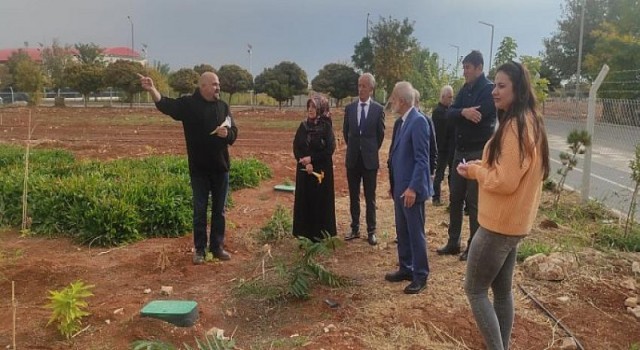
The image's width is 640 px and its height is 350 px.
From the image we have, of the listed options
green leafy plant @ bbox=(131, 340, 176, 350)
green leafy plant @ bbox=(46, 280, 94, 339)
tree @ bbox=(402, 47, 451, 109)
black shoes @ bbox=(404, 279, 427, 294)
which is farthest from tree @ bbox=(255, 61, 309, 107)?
green leafy plant @ bbox=(131, 340, 176, 350)

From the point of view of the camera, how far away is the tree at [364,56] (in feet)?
137

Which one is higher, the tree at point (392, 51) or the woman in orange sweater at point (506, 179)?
the tree at point (392, 51)

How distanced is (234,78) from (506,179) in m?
40.2

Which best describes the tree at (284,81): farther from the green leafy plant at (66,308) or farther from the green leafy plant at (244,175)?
the green leafy plant at (66,308)

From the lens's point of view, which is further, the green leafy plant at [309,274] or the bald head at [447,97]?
the bald head at [447,97]

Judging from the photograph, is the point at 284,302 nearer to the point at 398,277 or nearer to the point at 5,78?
the point at 398,277

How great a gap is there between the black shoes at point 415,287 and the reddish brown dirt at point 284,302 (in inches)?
2.7

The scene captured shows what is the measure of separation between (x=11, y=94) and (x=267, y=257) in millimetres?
49581

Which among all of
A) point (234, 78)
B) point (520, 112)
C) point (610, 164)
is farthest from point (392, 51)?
point (520, 112)

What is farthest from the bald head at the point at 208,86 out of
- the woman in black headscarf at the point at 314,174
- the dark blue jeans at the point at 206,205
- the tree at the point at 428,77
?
the tree at the point at 428,77

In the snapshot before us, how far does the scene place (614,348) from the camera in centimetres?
358

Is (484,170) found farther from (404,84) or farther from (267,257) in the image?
(267,257)

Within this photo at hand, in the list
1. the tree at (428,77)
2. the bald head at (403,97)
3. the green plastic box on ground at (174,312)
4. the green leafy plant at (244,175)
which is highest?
the tree at (428,77)

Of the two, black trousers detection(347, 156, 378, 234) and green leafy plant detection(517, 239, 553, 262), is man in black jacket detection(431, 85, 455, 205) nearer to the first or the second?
black trousers detection(347, 156, 378, 234)
